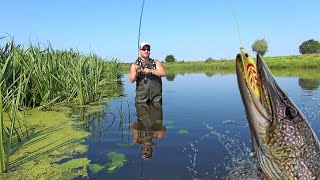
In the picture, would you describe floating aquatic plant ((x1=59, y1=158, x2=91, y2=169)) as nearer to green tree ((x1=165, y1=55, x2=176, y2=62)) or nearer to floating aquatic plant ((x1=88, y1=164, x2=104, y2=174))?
floating aquatic plant ((x1=88, y1=164, x2=104, y2=174))

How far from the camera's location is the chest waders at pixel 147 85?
28.9ft

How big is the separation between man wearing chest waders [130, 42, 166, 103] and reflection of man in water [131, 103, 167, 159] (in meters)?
0.35

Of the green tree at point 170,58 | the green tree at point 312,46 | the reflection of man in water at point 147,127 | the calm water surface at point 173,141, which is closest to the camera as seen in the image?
the calm water surface at point 173,141

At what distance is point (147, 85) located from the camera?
8883mm

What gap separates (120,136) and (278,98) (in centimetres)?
388

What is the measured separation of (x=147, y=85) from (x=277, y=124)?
6.71 m

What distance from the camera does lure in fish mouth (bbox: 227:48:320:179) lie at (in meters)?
2.25

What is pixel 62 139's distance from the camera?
5492 millimetres

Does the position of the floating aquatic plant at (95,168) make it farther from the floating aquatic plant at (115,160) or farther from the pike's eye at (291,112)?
the pike's eye at (291,112)

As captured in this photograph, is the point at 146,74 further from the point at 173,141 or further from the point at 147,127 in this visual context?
the point at 173,141

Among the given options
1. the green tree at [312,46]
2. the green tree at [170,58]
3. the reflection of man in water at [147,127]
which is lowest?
the reflection of man in water at [147,127]

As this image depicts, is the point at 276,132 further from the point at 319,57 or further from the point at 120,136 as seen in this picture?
the point at 319,57

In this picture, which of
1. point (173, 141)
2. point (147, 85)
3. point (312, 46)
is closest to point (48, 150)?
point (173, 141)

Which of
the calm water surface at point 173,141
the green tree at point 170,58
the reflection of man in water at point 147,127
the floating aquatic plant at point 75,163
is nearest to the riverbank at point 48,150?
the floating aquatic plant at point 75,163
